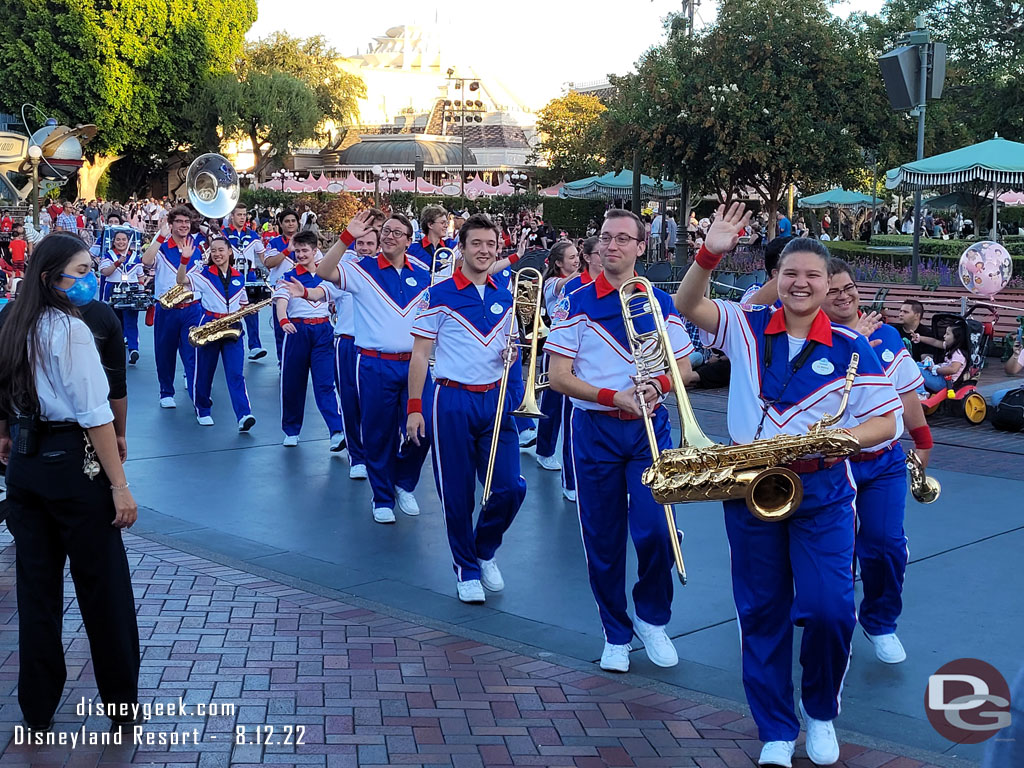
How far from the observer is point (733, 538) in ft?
14.0

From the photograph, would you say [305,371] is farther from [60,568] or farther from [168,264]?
[60,568]

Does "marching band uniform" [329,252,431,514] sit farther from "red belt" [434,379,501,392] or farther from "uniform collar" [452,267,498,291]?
"red belt" [434,379,501,392]

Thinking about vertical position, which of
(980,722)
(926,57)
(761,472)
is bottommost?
(980,722)

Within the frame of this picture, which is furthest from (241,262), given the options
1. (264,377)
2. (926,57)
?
(926,57)

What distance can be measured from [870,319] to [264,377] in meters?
10.1

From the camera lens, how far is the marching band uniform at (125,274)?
49.7ft

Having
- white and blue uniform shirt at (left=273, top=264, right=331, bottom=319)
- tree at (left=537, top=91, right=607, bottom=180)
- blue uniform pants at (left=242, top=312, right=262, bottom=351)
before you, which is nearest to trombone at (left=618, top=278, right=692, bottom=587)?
white and blue uniform shirt at (left=273, top=264, right=331, bottom=319)

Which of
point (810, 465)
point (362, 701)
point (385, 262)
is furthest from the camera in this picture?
point (385, 262)

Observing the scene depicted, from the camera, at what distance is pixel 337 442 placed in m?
10.2

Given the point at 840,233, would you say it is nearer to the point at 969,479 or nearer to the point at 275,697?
the point at 969,479

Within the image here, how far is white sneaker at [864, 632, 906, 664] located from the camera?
527 centimetres

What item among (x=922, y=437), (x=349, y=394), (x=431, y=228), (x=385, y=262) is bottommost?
(x=349, y=394)

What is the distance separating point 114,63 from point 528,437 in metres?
44.2

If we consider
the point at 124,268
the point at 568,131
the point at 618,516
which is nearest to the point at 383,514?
the point at 618,516
